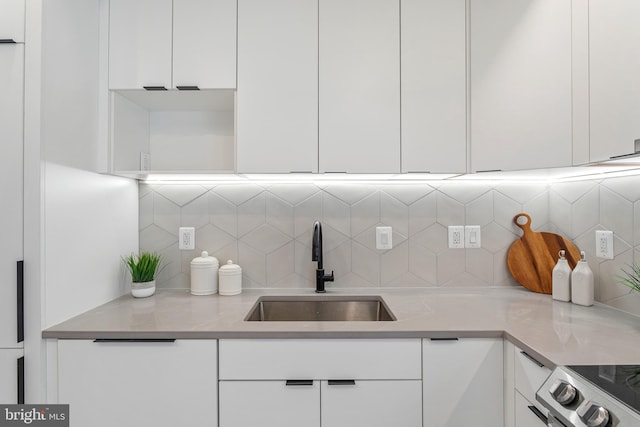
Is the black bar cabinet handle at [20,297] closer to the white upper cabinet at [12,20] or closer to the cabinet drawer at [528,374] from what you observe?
the white upper cabinet at [12,20]

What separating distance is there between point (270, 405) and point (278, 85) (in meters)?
1.36

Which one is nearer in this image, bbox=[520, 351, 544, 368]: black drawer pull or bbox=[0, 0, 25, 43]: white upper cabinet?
bbox=[520, 351, 544, 368]: black drawer pull

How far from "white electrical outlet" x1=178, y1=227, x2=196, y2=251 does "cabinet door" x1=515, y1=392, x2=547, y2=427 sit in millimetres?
1673

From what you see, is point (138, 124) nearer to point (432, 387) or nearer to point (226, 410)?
point (226, 410)

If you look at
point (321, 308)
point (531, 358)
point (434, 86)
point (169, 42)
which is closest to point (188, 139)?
point (169, 42)

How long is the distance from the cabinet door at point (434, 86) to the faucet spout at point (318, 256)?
0.54 meters

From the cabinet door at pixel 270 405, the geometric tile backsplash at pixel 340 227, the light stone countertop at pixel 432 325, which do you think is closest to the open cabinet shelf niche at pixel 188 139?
the geometric tile backsplash at pixel 340 227

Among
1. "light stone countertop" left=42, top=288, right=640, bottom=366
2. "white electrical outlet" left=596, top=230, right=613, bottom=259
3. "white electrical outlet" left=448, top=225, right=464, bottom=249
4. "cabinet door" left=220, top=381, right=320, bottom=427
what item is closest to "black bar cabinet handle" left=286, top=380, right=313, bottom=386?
"cabinet door" left=220, top=381, right=320, bottom=427

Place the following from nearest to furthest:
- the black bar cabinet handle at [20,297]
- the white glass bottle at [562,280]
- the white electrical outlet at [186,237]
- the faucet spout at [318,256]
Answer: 1. the black bar cabinet handle at [20,297]
2. the white glass bottle at [562,280]
3. the faucet spout at [318,256]
4. the white electrical outlet at [186,237]

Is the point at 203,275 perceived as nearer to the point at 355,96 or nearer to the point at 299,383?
the point at 299,383

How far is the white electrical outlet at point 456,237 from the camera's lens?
1.93 m

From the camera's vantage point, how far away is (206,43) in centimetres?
160

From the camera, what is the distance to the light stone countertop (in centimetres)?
110

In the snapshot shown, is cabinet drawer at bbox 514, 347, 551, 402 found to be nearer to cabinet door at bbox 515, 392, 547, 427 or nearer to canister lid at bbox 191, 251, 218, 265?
cabinet door at bbox 515, 392, 547, 427
